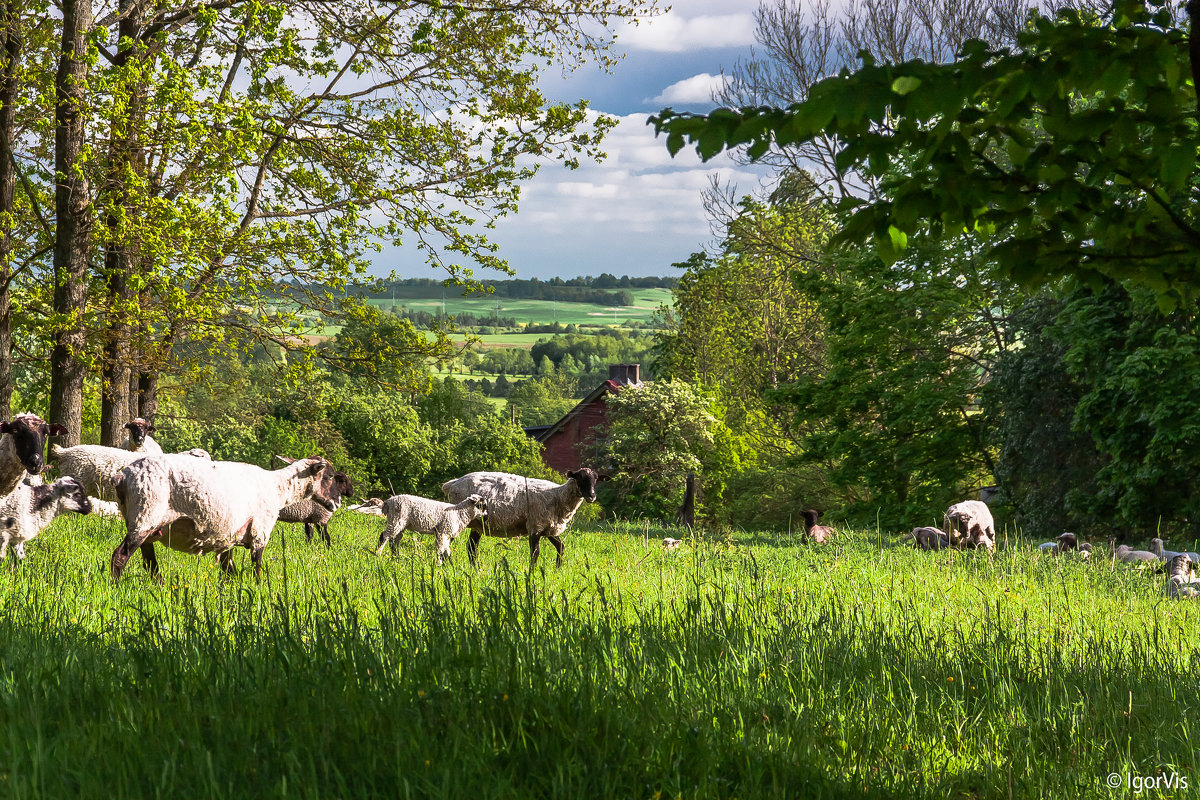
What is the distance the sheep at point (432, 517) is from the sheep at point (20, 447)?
395 cm

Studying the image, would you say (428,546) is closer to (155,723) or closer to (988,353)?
(155,723)

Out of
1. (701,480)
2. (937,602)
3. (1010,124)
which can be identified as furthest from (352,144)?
(701,480)

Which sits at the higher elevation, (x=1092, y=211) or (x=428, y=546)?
(x=1092, y=211)

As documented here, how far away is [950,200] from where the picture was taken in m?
4.03

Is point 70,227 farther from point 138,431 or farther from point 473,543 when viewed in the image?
point 473,543

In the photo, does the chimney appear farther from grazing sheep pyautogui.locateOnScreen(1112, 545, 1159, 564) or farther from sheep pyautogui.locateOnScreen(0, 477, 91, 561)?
sheep pyautogui.locateOnScreen(0, 477, 91, 561)

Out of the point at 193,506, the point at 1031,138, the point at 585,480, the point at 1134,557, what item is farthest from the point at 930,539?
the point at 1031,138

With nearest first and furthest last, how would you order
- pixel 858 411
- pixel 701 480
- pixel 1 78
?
pixel 1 78 → pixel 858 411 → pixel 701 480

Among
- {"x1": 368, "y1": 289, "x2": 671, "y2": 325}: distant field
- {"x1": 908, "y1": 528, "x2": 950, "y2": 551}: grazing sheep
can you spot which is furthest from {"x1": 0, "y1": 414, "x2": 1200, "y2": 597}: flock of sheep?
{"x1": 368, "y1": 289, "x2": 671, "y2": 325}: distant field

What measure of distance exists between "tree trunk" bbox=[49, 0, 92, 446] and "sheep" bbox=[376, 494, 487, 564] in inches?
299

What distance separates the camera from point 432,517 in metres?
11.4

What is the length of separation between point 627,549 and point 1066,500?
54.5ft

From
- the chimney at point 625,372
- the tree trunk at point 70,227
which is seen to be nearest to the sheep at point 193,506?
the tree trunk at point 70,227

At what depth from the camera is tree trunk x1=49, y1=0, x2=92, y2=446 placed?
15.1 meters
